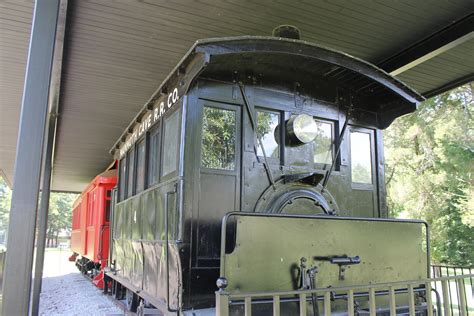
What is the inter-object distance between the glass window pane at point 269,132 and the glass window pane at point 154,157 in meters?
1.33

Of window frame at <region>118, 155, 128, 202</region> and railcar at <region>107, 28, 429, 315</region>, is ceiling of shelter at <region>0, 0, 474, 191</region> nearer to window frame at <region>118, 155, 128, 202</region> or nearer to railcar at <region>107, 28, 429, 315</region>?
railcar at <region>107, 28, 429, 315</region>

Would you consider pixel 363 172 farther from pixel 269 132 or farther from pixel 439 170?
pixel 439 170

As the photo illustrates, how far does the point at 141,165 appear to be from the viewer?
578 cm

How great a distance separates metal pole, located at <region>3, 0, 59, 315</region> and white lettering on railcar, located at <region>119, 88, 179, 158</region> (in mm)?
1308

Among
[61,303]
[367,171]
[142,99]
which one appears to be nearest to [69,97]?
[142,99]

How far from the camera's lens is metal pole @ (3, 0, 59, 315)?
2.95 m

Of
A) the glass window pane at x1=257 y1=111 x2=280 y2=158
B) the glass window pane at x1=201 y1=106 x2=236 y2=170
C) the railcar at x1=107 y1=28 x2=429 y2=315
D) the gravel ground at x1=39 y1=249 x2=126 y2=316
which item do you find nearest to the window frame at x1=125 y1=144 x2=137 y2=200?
the railcar at x1=107 y1=28 x2=429 y2=315

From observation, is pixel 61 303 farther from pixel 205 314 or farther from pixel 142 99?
pixel 205 314

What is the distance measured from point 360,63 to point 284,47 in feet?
2.93

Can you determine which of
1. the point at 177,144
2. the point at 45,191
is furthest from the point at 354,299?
the point at 45,191

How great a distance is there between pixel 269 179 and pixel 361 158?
4.48ft

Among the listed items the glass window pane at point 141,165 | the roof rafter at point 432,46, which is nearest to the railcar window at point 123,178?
the glass window pane at point 141,165

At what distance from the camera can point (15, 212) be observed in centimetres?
299

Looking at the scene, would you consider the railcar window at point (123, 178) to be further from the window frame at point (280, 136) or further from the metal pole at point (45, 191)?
the window frame at point (280, 136)
